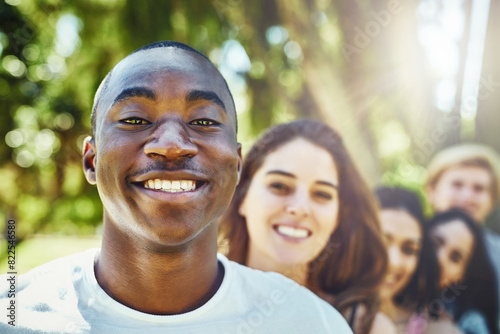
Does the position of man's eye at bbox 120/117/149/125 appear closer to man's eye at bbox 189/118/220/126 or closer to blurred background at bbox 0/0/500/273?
man's eye at bbox 189/118/220/126

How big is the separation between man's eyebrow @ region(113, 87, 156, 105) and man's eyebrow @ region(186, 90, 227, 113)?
114mm

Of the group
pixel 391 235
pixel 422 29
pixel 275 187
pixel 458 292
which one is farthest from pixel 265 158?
pixel 422 29

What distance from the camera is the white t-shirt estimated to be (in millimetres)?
1359

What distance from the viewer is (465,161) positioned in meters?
3.28

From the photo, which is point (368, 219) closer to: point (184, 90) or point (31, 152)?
point (184, 90)

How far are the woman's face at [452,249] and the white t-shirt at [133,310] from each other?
1719 mm

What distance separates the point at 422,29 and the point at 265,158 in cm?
198

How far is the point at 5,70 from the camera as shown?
4512mm

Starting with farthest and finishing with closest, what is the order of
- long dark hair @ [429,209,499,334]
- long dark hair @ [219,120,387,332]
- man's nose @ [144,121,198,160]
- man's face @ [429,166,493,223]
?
man's face @ [429,166,493,223]
long dark hair @ [429,209,499,334]
long dark hair @ [219,120,387,332]
man's nose @ [144,121,198,160]

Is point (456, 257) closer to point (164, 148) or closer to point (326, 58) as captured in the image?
point (326, 58)

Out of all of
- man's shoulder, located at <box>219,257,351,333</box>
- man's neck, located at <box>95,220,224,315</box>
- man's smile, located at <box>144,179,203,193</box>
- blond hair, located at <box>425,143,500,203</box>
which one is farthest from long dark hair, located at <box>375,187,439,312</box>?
man's smile, located at <box>144,179,203,193</box>

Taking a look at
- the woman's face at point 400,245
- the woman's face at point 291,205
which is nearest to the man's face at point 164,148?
the woman's face at point 291,205

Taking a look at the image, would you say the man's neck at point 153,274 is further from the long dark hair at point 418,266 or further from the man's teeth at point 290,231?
the long dark hair at point 418,266

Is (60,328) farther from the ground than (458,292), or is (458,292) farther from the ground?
(60,328)
